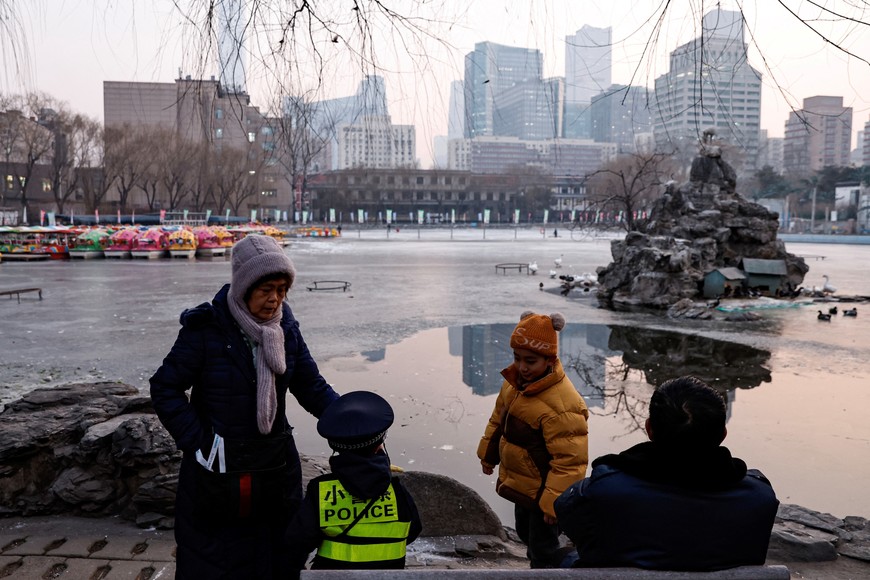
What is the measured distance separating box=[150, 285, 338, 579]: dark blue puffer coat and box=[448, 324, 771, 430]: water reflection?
5.13 metres


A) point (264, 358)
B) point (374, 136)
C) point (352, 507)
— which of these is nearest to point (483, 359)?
point (374, 136)

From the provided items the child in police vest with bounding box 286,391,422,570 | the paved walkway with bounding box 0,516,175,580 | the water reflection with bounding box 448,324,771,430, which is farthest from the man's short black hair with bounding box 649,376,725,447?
the water reflection with bounding box 448,324,771,430

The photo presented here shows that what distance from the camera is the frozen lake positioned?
599 cm

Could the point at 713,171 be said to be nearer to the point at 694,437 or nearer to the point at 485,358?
the point at 485,358

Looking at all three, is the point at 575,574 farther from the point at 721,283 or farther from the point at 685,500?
the point at 721,283

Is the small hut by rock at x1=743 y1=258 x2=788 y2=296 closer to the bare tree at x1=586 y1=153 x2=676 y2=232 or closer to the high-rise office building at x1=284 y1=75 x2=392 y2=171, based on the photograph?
the bare tree at x1=586 y1=153 x2=676 y2=232

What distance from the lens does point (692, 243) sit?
18719 mm

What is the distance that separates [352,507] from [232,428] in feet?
1.84

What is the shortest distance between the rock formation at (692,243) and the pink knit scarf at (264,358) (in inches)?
581

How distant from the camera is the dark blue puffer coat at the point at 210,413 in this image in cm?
227

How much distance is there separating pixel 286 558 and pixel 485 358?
7.56 metres

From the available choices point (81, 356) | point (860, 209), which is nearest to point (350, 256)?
point (81, 356)

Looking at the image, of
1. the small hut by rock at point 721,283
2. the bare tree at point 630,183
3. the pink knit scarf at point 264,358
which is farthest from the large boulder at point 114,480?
the small hut by rock at point 721,283

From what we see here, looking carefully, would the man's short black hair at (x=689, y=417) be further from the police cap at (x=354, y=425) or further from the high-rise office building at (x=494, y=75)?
the high-rise office building at (x=494, y=75)
